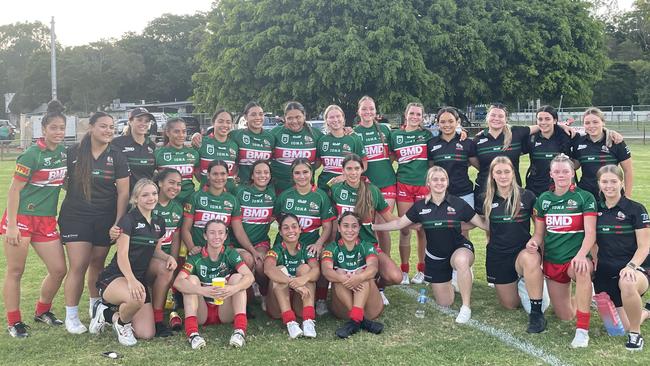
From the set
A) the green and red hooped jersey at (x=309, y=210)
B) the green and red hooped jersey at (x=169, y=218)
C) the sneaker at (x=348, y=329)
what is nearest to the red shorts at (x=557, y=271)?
the sneaker at (x=348, y=329)

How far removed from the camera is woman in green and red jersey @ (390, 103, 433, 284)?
608cm

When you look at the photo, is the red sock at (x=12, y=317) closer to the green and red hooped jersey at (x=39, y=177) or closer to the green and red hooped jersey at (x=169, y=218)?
the green and red hooped jersey at (x=39, y=177)

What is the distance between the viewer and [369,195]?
17.7ft

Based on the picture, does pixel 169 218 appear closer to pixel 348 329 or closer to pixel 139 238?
pixel 139 238

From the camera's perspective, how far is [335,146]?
6.05 metres

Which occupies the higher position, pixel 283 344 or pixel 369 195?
pixel 369 195

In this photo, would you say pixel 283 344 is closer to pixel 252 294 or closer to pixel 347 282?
pixel 347 282

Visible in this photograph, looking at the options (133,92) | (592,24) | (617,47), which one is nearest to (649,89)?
(617,47)

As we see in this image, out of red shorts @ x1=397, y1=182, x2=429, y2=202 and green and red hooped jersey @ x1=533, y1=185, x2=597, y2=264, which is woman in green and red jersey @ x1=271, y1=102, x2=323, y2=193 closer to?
red shorts @ x1=397, y1=182, x2=429, y2=202

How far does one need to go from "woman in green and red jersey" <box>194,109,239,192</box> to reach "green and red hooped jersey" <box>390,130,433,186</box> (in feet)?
5.86

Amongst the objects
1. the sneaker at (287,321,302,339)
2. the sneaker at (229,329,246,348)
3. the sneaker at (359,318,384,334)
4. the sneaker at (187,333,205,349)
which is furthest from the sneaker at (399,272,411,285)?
the sneaker at (187,333,205,349)

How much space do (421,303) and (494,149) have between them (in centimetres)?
173

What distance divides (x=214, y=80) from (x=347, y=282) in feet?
75.0

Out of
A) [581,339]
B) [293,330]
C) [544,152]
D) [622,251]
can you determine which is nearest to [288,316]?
[293,330]
